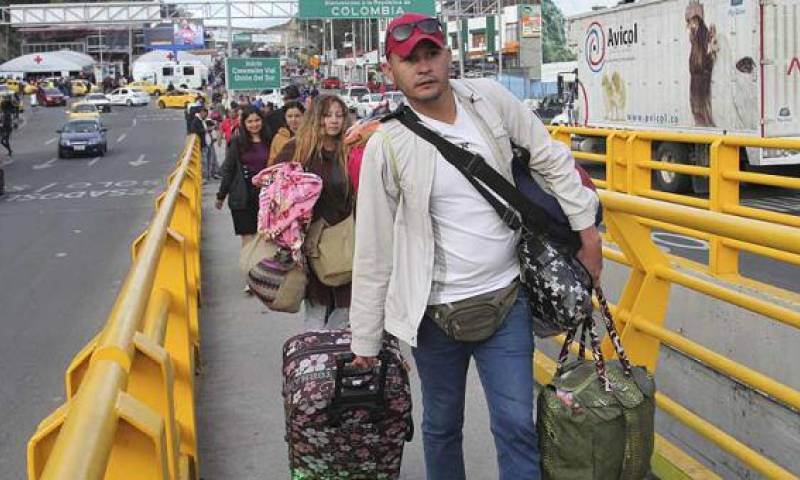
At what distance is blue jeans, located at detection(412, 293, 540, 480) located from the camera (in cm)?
307

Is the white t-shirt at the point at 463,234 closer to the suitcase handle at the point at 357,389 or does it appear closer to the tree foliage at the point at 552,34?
the suitcase handle at the point at 357,389

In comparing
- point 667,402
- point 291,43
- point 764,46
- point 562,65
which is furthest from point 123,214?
point 291,43

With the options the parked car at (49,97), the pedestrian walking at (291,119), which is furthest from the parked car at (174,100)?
the pedestrian walking at (291,119)

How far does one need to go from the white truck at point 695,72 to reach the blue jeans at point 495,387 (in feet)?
→ 38.6

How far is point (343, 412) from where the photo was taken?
350 cm

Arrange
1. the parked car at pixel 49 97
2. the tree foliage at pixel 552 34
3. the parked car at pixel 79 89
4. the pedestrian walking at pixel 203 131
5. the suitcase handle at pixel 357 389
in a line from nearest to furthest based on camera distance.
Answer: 1. the suitcase handle at pixel 357 389
2. the pedestrian walking at pixel 203 131
3. the tree foliage at pixel 552 34
4. the parked car at pixel 49 97
5. the parked car at pixel 79 89

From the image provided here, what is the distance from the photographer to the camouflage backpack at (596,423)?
115 inches

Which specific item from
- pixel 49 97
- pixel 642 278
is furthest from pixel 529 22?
pixel 642 278

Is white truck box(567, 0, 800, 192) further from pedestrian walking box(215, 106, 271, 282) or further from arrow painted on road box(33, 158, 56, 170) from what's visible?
arrow painted on road box(33, 158, 56, 170)

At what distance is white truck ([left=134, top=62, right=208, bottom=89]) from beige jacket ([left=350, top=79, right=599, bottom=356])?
91.7 m

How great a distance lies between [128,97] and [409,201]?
79.9 metres

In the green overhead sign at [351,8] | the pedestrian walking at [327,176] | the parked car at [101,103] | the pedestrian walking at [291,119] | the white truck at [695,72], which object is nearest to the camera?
the pedestrian walking at [327,176]

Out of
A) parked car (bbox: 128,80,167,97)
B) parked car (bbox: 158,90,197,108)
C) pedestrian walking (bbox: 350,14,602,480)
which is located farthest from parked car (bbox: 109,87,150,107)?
pedestrian walking (bbox: 350,14,602,480)

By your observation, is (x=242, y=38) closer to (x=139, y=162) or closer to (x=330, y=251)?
(x=139, y=162)
